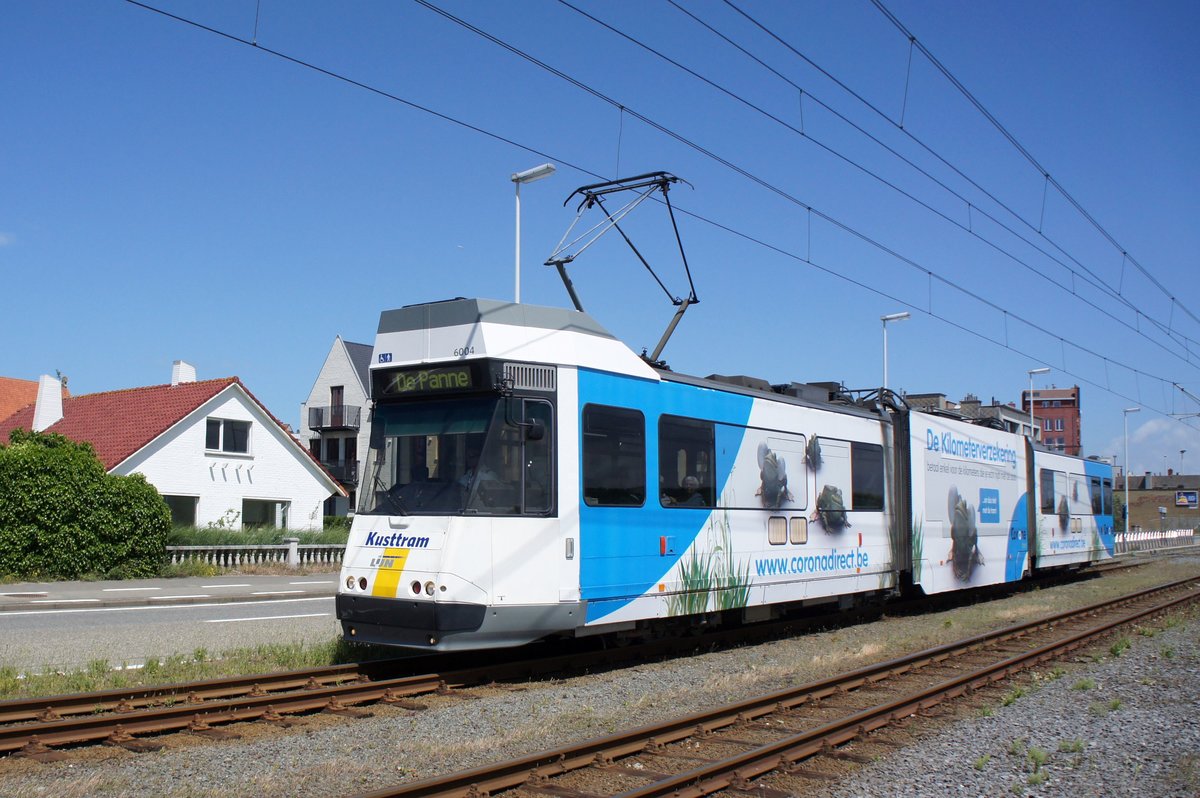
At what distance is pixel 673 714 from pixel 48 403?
3354cm

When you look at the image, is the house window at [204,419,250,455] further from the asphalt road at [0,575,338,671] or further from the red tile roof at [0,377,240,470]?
the asphalt road at [0,575,338,671]

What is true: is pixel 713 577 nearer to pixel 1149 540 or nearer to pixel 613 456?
pixel 613 456

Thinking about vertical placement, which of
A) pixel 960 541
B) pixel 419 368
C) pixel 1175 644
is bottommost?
pixel 1175 644

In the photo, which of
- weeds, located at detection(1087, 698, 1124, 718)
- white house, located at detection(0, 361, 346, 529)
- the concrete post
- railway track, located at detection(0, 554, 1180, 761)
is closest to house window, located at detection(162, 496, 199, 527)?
white house, located at detection(0, 361, 346, 529)

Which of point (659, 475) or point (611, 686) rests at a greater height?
point (659, 475)

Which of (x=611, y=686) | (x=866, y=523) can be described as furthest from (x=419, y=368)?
(x=866, y=523)

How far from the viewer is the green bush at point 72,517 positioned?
22.0 metres

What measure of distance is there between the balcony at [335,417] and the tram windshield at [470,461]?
49135mm

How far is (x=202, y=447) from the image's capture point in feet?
109

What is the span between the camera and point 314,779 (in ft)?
20.8

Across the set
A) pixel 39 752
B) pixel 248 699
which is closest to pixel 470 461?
pixel 248 699

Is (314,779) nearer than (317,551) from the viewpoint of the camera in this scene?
Yes

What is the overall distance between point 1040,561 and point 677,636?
12619mm

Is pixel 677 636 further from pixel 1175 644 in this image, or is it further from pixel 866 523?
pixel 1175 644
